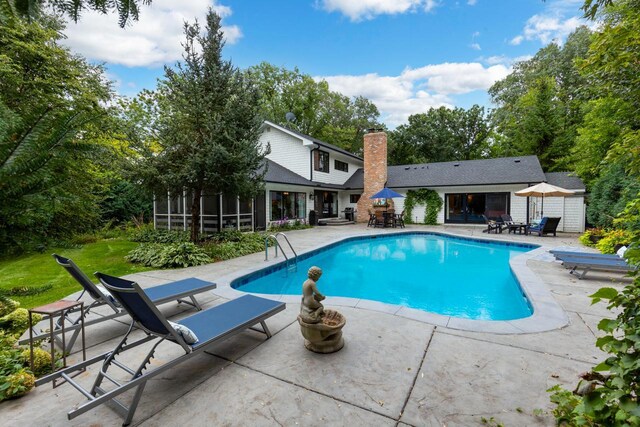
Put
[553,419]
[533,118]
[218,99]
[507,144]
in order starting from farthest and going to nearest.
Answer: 1. [507,144]
2. [533,118]
3. [218,99]
4. [553,419]

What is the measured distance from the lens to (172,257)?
7.91 metres

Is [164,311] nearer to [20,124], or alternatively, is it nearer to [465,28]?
[20,124]

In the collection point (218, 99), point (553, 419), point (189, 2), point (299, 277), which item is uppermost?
point (218, 99)

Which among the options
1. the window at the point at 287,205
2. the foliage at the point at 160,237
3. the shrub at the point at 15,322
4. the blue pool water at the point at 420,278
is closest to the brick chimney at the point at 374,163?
the window at the point at 287,205

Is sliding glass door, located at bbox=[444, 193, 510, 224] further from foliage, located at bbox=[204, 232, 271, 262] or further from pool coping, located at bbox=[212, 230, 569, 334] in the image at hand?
foliage, located at bbox=[204, 232, 271, 262]

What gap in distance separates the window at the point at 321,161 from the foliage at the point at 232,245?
8838 mm

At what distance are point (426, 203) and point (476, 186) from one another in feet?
10.4

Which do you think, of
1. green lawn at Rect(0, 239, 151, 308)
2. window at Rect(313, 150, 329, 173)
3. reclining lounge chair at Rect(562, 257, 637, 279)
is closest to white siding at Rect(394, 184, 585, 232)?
window at Rect(313, 150, 329, 173)

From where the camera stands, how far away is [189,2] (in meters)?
2.32

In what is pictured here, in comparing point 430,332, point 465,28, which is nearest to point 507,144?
point 465,28

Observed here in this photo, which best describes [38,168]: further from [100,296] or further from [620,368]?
[100,296]

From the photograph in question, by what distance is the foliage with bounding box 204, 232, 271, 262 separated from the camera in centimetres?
894

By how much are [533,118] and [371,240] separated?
17764 mm

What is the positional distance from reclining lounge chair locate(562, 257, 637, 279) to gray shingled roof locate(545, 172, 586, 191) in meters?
12.1
